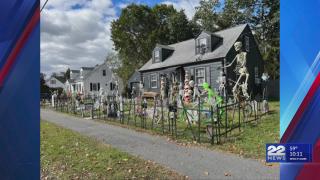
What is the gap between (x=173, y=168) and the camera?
7523mm

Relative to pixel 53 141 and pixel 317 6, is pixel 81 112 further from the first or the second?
pixel 317 6

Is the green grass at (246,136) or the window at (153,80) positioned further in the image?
the window at (153,80)

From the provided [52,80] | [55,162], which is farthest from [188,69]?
[52,80]

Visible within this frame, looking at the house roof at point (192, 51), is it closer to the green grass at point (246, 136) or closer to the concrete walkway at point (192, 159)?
the green grass at point (246, 136)

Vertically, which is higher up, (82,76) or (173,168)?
(82,76)

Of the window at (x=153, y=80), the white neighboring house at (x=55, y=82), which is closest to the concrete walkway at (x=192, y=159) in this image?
the window at (x=153, y=80)

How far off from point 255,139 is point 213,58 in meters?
17.3

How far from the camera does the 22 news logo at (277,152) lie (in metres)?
2.56

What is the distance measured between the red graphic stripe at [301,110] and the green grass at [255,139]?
20.3 ft

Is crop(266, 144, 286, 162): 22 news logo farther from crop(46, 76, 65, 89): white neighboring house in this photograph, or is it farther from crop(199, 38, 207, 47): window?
crop(46, 76, 65, 89): white neighboring house

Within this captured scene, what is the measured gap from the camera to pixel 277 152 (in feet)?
8.41

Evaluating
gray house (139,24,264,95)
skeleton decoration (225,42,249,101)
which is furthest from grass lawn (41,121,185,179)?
gray house (139,24,264,95)

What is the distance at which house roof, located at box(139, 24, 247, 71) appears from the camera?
89.9 ft

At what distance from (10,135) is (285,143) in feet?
6.38
